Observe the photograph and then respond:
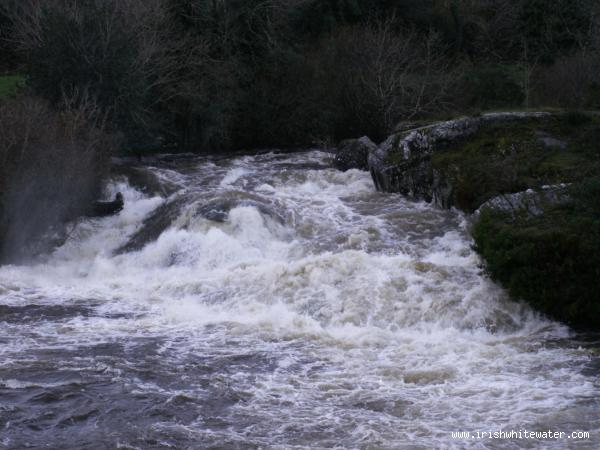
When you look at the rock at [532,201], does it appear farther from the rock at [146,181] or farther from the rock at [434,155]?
the rock at [146,181]

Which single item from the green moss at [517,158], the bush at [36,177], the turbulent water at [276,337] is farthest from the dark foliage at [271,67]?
the turbulent water at [276,337]

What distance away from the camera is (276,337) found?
13.5 meters

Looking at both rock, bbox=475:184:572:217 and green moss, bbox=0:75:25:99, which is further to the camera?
green moss, bbox=0:75:25:99

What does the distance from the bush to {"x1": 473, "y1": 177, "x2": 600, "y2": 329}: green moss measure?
9.46 m

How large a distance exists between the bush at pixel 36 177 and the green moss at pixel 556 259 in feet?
31.0

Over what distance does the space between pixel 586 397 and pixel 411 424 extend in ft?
7.79

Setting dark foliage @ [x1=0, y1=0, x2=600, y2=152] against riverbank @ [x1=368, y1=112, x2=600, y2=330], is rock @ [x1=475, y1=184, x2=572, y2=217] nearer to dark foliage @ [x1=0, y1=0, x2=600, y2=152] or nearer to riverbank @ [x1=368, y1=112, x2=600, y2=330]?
riverbank @ [x1=368, y1=112, x2=600, y2=330]

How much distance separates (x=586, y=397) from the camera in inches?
421

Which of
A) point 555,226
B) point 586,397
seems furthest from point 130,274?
point 586,397

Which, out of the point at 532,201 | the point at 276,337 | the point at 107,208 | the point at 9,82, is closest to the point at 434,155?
the point at 532,201

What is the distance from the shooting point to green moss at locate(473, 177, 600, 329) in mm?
13070

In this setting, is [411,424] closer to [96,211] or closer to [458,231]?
[458,231]

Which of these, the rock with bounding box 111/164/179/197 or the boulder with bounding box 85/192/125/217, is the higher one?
the rock with bounding box 111/164/179/197

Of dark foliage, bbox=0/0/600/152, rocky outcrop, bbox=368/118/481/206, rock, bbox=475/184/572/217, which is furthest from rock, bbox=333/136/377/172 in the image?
rock, bbox=475/184/572/217
